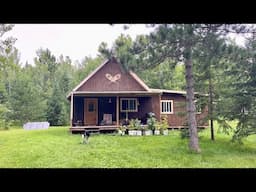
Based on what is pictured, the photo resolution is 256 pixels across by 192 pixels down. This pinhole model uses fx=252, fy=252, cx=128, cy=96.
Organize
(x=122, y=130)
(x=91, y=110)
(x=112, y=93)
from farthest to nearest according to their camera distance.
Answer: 1. (x=91, y=110)
2. (x=112, y=93)
3. (x=122, y=130)

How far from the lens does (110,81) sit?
10586mm

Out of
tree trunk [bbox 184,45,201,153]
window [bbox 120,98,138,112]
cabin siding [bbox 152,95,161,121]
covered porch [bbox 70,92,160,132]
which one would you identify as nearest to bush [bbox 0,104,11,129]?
covered porch [bbox 70,92,160,132]

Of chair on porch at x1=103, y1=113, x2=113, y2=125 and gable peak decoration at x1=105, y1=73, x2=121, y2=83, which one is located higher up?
gable peak decoration at x1=105, y1=73, x2=121, y2=83

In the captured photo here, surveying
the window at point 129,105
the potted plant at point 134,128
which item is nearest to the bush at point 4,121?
the window at point 129,105

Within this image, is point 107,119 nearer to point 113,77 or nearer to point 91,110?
point 91,110

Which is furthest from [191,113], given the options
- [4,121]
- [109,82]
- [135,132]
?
[4,121]

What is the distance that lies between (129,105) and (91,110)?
1.66 metres

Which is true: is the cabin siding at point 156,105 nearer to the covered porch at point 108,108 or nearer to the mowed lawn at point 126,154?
the covered porch at point 108,108

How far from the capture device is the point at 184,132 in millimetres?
7051

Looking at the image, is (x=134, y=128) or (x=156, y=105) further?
(x=156, y=105)

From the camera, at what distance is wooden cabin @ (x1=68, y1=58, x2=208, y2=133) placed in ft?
34.1

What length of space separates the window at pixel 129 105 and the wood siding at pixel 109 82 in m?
0.67

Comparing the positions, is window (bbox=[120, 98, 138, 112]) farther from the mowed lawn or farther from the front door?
the mowed lawn
